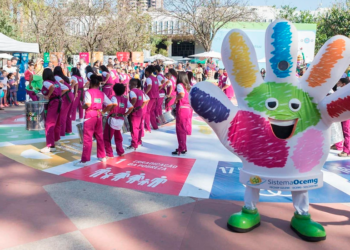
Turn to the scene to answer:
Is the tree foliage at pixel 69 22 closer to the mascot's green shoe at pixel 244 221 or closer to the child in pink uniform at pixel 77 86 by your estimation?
the child in pink uniform at pixel 77 86

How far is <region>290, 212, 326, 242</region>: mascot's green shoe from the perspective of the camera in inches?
155

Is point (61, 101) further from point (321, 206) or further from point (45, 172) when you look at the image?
point (321, 206)

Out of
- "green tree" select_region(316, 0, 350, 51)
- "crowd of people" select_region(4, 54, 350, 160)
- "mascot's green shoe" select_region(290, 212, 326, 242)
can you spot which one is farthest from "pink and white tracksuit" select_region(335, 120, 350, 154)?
"green tree" select_region(316, 0, 350, 51)

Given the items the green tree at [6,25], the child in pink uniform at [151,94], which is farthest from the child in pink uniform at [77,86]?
the green tree at [6,25]

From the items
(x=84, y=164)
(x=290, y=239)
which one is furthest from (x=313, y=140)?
(x=84, y=164)

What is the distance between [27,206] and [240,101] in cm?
316

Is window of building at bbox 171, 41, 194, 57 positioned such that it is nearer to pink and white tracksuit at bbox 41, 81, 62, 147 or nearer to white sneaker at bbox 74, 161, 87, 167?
pink and white tracksuit at bbox 41, 81, 62, 147

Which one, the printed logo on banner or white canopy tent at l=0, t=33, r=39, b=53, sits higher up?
white canopy tent at l=0, t=33, r=39, b=53

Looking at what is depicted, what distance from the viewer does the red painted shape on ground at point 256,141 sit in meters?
3.85

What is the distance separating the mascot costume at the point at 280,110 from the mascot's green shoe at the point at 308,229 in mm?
11

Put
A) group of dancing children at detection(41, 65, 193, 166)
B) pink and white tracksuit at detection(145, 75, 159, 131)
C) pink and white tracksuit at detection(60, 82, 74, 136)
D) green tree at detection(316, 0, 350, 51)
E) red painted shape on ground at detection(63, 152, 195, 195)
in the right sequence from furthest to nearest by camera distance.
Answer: green tree at detection(316, 0, 350, 51) < pink and white tracksuit at detection(145, 75, 159, 131) < pink and white tracksuit at detection(60, 82, 74, 136) < group of dancing children at detection(41, 65, 193, 166) < red painted shape on ground at detection(63, 152, 195, 195)

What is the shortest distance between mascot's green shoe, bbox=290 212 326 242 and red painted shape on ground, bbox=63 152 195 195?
6.46 ft

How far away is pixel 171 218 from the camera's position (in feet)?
14.9

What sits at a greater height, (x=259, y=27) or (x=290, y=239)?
(x=259, y=27)
